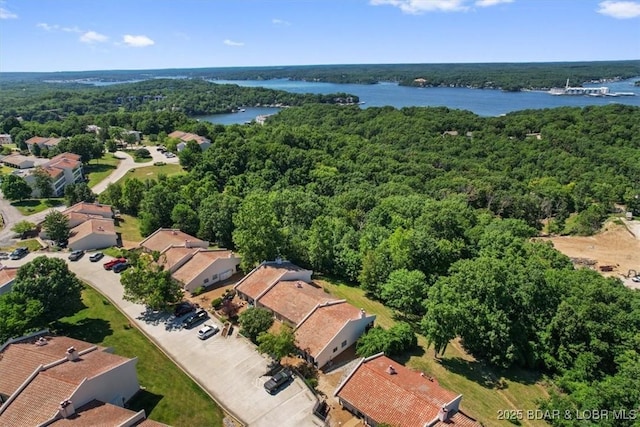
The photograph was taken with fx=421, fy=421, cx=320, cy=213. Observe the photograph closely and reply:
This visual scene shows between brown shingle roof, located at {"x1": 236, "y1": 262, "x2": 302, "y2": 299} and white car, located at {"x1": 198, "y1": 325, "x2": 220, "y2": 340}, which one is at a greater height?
brown shingle roof, located at {"x1": 236, "y1": 262, "x2": 302, "y2": 299}

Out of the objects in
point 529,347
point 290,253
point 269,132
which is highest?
point 269,132

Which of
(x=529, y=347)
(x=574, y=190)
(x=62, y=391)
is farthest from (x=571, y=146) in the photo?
(x=62, y=391)

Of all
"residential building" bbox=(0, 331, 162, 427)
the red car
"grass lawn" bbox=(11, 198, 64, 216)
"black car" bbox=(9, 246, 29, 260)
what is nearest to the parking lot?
"residential building" bbox=(0, 331, 162, 427)

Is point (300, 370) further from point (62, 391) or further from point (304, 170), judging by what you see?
point (304, 170)

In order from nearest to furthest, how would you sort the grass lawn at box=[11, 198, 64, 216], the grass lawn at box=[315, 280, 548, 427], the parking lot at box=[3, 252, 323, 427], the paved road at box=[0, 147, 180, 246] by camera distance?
1. the parking lot at box=[3, 252, 323, 427]
2. the grass lawn at box=[315, 280, 548, 427]
3. the paved road at box=[0, 147, 180, 246]
4. the grass lawn at box=[11, 198, 64, 216]

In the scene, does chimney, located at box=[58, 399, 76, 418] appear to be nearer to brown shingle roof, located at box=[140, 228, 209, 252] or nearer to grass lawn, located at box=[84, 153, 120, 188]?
brown shingle roof, located at box=[140, 228, 209, 252]

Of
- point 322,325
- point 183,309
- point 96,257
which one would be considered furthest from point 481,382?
point 96,257

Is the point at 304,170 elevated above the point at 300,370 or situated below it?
above

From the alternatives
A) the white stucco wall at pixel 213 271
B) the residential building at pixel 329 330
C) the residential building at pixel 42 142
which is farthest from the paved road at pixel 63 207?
the residential building at pixel 329 330
